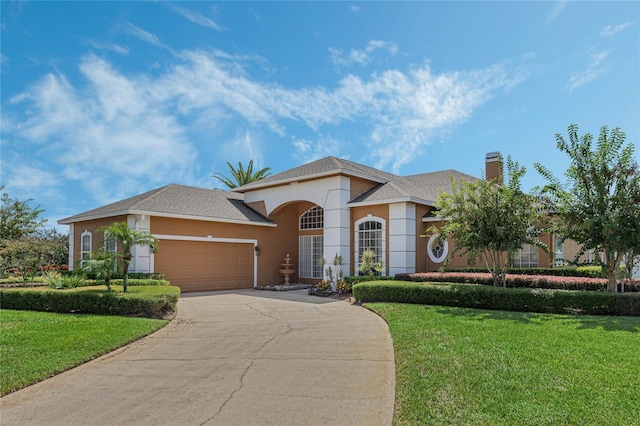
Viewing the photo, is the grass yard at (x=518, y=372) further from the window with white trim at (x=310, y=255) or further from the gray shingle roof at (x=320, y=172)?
the window with white trim at (x=310, y=255)

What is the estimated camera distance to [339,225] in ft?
57.0

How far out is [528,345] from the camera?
21.9 ft

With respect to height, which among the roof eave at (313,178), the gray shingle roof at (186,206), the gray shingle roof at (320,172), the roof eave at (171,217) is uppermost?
the gray shingle roof at (320,172)

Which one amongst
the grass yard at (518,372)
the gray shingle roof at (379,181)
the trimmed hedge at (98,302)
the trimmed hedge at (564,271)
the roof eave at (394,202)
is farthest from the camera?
the gray shingle roof at (379,181)

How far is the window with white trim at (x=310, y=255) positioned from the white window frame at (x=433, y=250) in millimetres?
5728

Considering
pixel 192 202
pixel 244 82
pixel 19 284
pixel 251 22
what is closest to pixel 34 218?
pixel 19 284

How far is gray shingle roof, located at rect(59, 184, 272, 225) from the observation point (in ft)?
55.0

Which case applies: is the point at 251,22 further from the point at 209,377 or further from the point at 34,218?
the point at 34,218

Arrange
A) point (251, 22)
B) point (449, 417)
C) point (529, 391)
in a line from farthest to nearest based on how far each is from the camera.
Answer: point (251, 22) → point (529, 391) → point (449, 417)

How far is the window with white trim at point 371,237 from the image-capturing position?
16.8 metres

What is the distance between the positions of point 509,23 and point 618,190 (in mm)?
5138

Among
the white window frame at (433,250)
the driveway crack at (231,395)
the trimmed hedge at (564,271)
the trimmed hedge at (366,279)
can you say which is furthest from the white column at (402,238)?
the driveway crack at (231,395)

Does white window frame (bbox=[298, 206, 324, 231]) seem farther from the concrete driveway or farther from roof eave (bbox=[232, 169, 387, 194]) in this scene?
the concrete driveway

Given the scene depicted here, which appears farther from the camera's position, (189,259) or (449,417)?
(189,259)
